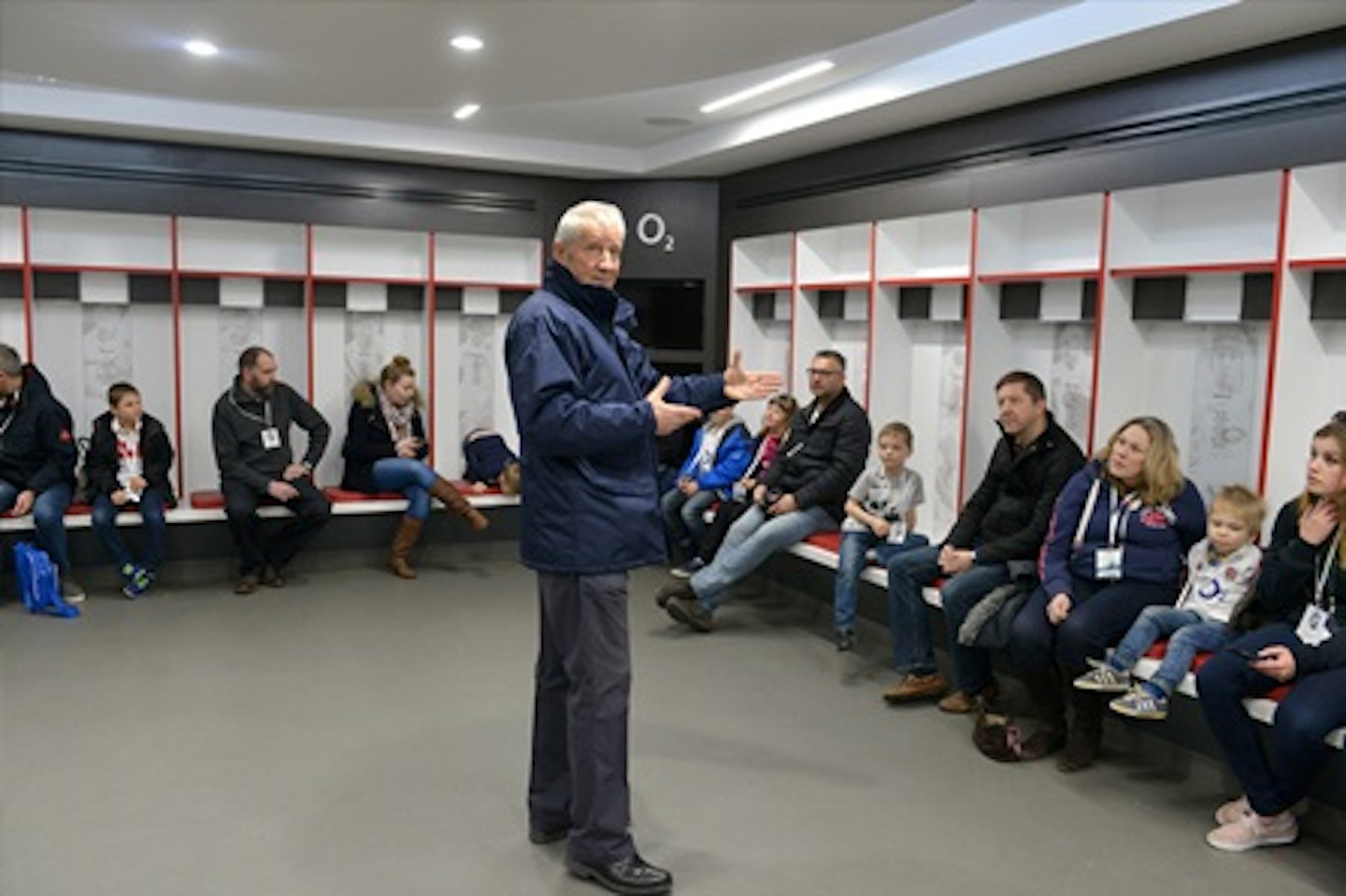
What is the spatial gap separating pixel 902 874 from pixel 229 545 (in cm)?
470

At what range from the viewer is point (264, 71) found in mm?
4438

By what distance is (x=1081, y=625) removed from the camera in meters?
3.61

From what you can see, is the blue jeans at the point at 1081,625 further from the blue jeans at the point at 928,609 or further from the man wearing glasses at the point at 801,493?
the man wearing glasses at the point at 801,493

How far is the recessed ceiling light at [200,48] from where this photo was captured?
13.0 feet

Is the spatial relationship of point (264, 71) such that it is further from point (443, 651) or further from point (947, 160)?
point (947, 160)

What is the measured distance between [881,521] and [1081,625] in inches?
49.3

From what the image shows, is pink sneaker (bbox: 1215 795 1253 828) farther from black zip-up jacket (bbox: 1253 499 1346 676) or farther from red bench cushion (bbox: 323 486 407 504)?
red bench cushion (bbox: 323 486 407 504)

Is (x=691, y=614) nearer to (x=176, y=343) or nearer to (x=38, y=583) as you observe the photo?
(x=38, y=583)

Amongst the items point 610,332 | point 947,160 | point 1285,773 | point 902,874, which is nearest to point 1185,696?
point 1285,773

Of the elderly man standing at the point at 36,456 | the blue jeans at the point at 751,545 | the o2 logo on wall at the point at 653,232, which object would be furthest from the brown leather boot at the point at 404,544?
the o2 logo on wall at the point at 653,232

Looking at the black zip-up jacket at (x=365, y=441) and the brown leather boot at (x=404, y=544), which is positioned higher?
the black zip-up jacket at (x=365, y=441)

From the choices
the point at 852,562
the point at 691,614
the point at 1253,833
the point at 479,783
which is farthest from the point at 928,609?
the point at 479,783

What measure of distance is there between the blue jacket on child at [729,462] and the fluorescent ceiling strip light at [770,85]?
1.67 meters

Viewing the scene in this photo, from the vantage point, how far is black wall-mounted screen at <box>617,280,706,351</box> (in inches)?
281
